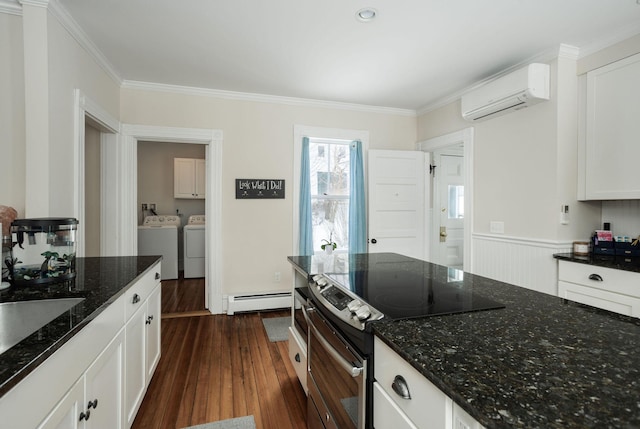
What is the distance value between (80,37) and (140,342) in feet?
7.47

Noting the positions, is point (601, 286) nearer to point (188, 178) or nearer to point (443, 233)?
point (443, 233)

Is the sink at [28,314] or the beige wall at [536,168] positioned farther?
the beige wall at [536,168]

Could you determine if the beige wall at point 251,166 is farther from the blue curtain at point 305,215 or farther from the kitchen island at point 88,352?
the kitchen island at point 88,352

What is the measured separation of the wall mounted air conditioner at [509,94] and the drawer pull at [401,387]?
8.87 ft

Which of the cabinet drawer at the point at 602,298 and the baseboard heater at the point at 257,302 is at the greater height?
the cabinet drawer at the point at 602,298

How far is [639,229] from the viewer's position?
2.46 metres

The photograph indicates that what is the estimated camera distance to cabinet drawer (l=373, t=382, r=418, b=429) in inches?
33.4

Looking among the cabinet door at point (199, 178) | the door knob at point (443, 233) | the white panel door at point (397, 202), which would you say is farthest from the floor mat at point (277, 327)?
the cabinet door at point (199, 178)

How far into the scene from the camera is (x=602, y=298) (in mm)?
2207

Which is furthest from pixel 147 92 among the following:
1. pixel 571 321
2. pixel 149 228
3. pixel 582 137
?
pixel 582 137

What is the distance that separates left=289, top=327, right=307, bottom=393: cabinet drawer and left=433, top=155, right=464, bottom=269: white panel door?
2759mm

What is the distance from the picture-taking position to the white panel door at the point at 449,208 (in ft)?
14.3

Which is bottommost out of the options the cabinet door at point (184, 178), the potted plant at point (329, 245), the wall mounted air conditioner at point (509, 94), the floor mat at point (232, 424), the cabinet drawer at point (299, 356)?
the floor mat at point (232, 424)

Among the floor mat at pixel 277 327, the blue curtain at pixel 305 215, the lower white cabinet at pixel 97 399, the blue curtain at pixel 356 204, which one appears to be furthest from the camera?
the blue curtain at pixel 356 204
